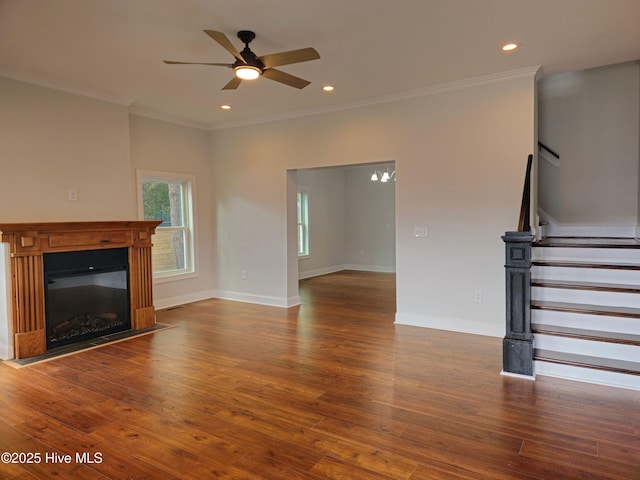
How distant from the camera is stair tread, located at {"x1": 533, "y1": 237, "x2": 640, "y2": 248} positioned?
4.03 metres

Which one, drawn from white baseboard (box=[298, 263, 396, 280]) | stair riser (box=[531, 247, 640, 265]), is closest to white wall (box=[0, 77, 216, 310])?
white baseboard (box=[298, 263, 396, 280])

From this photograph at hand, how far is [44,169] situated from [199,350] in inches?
100

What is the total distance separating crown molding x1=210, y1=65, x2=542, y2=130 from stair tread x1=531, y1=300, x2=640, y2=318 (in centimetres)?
226

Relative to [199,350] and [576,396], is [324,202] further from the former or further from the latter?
[576,396]

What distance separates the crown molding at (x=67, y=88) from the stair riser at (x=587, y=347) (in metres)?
5.15

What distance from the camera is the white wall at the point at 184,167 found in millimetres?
5574

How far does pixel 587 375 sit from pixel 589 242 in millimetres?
1967

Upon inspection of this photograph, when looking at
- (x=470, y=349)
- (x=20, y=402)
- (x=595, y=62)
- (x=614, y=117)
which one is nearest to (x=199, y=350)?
(x=20, y=402)

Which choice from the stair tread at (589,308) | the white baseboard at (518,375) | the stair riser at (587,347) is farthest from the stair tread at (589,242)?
the white baseboard at (518,375)

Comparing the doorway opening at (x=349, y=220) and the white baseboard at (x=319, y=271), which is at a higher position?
the doorway opening at (x=349, y=220)

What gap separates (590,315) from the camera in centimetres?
342

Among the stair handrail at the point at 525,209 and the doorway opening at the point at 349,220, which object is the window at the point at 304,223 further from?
the stair handrail at the point at 525,209

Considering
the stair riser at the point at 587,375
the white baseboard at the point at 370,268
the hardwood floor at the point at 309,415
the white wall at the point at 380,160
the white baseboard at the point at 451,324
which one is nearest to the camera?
the hardwood floor at the point at 309,415

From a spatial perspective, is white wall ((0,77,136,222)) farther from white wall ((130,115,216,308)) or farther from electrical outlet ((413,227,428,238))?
electrical outlet ((413,227,428,238))
